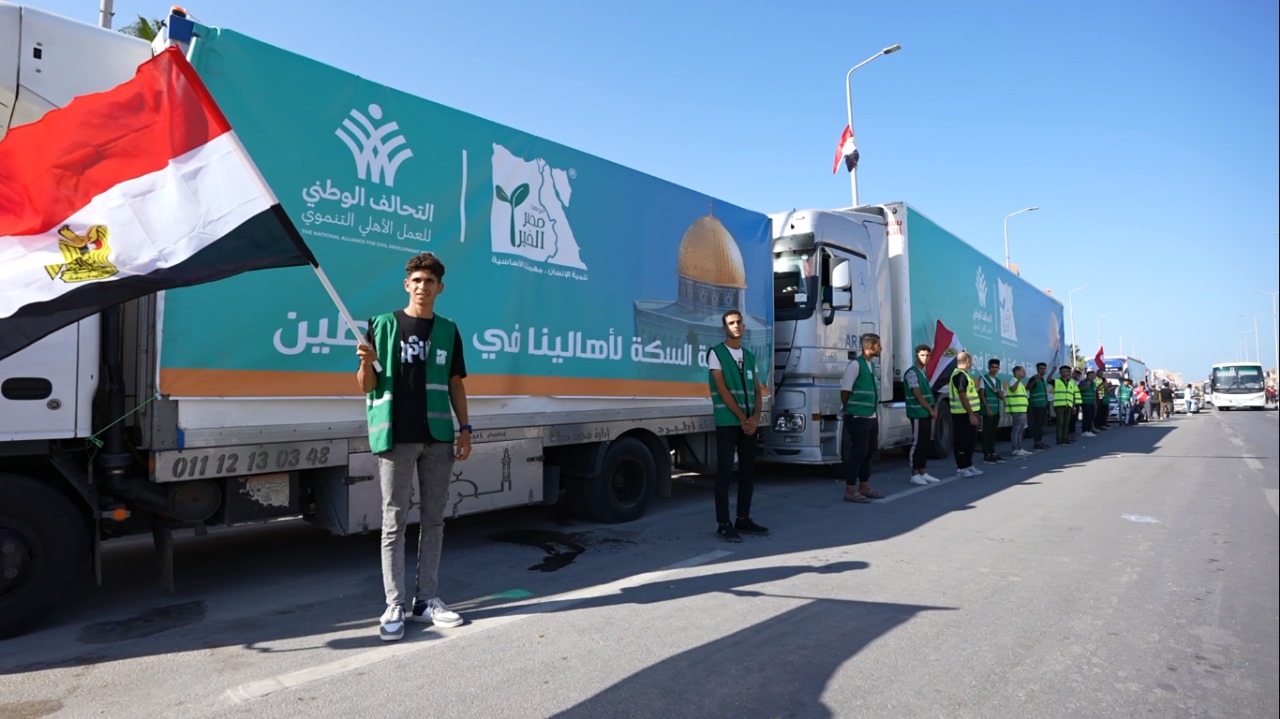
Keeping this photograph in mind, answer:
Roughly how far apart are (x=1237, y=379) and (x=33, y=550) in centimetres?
4981

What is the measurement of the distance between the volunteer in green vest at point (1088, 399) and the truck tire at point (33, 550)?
69.6 ft

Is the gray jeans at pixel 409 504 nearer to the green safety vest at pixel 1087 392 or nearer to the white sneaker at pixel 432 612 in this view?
the white sneaker at pixel 432 612

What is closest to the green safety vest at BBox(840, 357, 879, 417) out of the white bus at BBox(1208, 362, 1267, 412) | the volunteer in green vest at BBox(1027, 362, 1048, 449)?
the volunteer in green vest at BBox(1027, 362, 1048, 449)

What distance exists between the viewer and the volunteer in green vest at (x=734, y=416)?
20.1 ft

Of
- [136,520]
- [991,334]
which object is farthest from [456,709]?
[991,334]

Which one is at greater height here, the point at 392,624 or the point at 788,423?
the point at 788,423

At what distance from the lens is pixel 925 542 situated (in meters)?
5.95

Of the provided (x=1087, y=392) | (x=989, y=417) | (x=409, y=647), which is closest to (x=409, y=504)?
(x=409, y=647)

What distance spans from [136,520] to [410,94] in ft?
10.4

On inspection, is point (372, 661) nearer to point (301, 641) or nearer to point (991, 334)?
point (301, 641)

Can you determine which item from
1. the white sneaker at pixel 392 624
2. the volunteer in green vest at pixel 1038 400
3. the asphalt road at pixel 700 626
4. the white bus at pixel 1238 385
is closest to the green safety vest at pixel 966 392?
the asphalt road at pixel 700 626

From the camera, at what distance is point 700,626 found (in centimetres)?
391

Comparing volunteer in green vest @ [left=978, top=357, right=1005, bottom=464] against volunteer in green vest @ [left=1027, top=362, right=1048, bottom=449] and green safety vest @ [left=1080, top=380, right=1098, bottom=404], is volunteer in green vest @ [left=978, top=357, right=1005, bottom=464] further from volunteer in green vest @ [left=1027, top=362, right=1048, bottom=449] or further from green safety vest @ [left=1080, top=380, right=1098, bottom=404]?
green safety vest @ [left=1080, top=380, right=1098, bottom=404]

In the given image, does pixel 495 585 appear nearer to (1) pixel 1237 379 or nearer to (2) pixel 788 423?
(2) pixel 788 423
